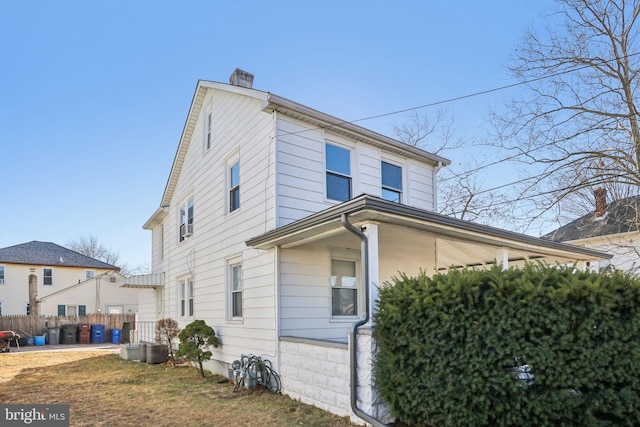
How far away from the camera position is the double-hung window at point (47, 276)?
3019 cm

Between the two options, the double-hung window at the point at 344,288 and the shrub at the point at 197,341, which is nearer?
the double-hung window at the point at 344,288

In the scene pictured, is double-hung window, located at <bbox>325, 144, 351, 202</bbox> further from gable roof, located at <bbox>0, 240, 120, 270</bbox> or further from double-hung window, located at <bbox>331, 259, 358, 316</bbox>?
gable roof, located at <bbox>0, 240, 120, 270</bbox>

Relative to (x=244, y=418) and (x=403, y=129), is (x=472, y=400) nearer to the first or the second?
(x=244, y=418)

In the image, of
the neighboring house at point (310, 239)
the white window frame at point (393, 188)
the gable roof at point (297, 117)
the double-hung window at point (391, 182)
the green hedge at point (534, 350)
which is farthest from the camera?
the double-hung window at point (391, 182)

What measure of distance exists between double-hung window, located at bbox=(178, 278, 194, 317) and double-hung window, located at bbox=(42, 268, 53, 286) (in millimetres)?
21953

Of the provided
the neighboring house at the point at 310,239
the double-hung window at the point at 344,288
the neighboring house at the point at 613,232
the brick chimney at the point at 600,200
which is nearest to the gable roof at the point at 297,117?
the neighboring house at the point at 310,239

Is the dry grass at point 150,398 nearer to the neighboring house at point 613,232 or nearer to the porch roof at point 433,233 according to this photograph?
the porch roof at point 433,233

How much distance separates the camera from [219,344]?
10.1 meters

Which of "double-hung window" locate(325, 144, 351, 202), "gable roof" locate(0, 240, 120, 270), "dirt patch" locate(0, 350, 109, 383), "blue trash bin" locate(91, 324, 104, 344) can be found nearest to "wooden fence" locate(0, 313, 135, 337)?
"blue trash bin" locate(91, 324, 104, 344)

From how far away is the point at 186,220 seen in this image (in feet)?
44.3

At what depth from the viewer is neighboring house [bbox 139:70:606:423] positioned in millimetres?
6059

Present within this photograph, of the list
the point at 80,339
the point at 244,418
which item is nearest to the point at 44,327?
the point at 80,339

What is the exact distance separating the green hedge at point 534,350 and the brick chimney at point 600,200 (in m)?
12.0

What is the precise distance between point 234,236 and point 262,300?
2.05 meters
